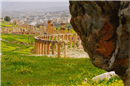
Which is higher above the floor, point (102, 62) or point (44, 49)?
point (102, 62)

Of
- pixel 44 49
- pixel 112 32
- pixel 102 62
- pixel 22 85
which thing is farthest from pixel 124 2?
pixel 44 49

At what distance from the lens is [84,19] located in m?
4.51

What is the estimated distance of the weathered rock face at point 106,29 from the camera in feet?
11.6

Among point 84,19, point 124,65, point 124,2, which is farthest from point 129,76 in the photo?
point 84,19

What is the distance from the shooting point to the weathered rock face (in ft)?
11.6

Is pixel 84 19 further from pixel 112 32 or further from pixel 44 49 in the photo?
pixel 44 49

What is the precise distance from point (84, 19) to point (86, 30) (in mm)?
317

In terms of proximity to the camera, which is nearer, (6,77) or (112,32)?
(112,32)

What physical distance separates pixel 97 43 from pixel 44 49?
28316 mm

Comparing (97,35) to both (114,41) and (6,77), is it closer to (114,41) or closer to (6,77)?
(114,41)

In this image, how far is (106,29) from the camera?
4129mm

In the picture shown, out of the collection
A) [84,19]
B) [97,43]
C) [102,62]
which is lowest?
[102,62]

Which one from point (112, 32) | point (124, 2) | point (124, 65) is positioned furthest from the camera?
point (112, 32)

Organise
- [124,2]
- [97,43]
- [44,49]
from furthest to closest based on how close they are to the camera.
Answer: [44,49] < [97,43] < [124,2]
